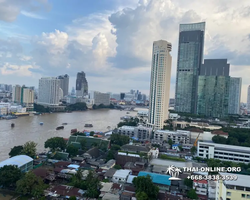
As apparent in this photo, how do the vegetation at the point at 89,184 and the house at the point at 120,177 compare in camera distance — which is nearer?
the vegetation at the point at 89,184

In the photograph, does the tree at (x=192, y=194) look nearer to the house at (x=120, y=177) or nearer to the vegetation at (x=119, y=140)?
the house at (x=120, y=177)

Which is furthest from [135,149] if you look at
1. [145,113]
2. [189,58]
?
[189,58]

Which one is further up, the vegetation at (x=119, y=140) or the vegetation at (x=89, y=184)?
the vegetation at (x=119, y=140)

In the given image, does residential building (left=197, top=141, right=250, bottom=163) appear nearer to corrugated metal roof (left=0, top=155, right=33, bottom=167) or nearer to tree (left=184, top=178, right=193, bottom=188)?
tree (left=184, top=178, right=193, bottom=188)

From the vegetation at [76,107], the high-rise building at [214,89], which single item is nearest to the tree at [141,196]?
the high-rise building at [214,89]

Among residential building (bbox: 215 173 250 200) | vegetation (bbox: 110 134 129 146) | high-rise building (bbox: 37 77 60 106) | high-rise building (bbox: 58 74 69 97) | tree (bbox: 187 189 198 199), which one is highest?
high-rise building (bbox: 58 74 69 97)

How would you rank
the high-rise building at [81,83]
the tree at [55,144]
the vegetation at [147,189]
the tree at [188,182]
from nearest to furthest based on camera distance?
the vegetation at [147,189] < the tree at [188,182] < the tree at [55,144] < the high-rise building at [81,83]

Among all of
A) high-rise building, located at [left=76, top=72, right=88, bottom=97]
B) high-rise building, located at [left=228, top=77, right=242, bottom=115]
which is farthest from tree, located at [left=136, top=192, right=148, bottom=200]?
high-rise building, located at [left=76, top=72, right=88, bottom=97]
